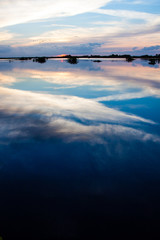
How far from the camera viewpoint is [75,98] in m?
16.3

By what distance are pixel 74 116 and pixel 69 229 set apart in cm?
741

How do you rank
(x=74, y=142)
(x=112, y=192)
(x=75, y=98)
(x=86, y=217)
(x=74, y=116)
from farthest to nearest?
(x=75, y=98) → (x=74, y=116) → (x=74, y=142) → (x=112, y=192) → (x=86, y=217)

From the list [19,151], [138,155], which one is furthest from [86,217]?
[19,151]

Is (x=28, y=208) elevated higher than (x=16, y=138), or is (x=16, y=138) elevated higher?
(x=16, y=138)

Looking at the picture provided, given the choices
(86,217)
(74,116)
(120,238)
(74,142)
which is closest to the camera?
(120,238)

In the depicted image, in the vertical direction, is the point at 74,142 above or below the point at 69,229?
above

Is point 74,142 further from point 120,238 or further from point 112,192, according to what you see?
point 120,238

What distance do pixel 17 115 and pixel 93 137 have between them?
5.50 m

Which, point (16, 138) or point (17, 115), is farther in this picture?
point (17, 115)

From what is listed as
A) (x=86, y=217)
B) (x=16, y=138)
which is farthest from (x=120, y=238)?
(x=16, y=138)

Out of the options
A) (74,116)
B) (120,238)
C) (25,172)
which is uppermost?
(74,116)

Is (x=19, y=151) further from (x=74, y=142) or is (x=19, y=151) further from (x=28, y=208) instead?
(x=28, y=208)

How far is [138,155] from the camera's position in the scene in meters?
6.81

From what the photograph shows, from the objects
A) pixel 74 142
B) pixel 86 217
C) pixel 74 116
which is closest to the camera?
pixel 86 217
